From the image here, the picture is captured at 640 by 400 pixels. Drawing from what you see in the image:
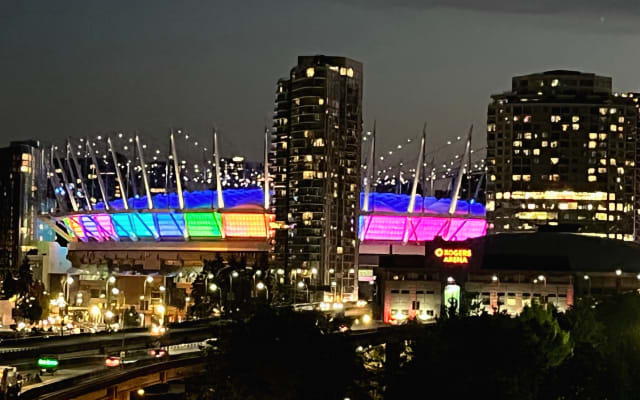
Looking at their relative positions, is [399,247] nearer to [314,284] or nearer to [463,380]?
[314,284]

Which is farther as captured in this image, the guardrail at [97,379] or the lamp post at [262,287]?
the lamp post at [262,287]

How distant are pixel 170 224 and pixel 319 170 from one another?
32.0 metres

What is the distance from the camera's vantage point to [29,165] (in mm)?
198625

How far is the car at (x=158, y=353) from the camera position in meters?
66.6

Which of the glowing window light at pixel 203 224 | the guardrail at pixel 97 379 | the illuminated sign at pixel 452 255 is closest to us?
the guardrail at pixel 97 379

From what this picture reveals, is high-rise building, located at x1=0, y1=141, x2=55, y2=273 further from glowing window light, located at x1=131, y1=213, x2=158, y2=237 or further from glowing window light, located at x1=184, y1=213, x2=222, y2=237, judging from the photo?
glowing window light, located at x1=184, y1=213, x2=222, y2=237

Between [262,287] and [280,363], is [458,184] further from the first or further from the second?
[280,363]

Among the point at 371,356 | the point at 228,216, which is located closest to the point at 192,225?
the point at 228,216

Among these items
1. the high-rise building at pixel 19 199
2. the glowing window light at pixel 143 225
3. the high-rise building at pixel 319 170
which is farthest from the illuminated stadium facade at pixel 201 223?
the high-rise building at pixel 19 199

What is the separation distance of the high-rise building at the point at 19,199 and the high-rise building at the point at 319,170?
193 feet

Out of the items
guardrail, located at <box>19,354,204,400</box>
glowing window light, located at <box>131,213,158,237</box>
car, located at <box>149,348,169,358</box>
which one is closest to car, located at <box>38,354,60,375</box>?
guardrail, located at <box>19,354,204,400</box>

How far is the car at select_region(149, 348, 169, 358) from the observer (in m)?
66.6

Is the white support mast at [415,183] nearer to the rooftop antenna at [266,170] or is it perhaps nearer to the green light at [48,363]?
the rooftop antenna at [266,170]

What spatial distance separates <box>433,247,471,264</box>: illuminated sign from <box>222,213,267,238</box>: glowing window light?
42197mm
